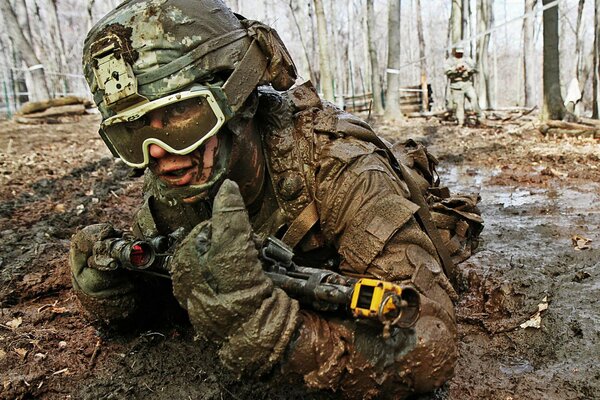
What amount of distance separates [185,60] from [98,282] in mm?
1222

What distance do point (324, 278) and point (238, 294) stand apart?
298mm

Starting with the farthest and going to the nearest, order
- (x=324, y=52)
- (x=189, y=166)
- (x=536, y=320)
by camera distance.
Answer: (x=324, y=52), (x=536, y=320), (x=189, y=166)

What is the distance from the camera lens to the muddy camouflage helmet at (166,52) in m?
2.01

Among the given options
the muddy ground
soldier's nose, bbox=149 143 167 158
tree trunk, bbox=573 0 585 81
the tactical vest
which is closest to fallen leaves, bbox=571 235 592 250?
the muddy ground

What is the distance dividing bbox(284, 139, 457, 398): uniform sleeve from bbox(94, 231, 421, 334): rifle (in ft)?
0.48

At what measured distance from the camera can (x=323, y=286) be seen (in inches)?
63.8

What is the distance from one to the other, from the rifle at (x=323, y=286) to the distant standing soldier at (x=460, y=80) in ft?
40.1

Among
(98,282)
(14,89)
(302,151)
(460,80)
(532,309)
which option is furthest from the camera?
(14,89)

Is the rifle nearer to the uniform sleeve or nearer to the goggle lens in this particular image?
the uniform sleeve

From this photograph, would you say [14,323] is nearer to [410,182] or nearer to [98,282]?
[98,282]

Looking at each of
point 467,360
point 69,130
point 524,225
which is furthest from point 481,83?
point 467,360

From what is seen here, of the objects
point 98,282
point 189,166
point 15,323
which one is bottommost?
point 15,323

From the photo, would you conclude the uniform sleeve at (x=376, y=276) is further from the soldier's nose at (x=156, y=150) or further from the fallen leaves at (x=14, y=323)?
the fallen leaves at (x=14, y=323)

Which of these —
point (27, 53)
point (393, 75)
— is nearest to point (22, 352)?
point (393, 75)
